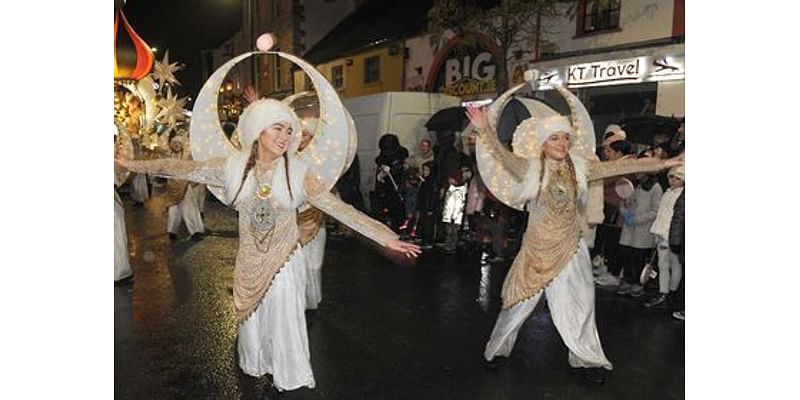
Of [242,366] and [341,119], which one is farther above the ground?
[341,119]

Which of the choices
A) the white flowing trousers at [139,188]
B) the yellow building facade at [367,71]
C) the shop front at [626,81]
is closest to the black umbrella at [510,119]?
the shop front at [626,81]

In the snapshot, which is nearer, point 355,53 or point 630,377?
point 630,377

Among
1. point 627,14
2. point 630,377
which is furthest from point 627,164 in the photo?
point 627,14

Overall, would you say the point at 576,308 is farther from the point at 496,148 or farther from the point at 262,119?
the point at 262,119

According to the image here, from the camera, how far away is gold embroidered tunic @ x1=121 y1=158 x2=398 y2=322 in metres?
3.54

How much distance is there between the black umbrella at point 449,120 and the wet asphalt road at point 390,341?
7.76 ft

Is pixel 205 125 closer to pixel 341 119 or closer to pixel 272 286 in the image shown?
pixel 341 119

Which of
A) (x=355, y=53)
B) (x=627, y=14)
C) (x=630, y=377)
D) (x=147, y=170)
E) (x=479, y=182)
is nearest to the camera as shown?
(x=147, y=170)

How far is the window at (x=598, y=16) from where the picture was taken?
9.78 meters

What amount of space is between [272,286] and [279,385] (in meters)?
0.55

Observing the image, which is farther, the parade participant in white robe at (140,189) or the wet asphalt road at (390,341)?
the parade participant in white robe at (140,189)

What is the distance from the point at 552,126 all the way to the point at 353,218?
1411mm

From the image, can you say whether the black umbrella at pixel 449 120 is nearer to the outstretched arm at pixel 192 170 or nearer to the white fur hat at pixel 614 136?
the white fur hat at pixel 614 136

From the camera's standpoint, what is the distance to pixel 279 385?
3.58 m
